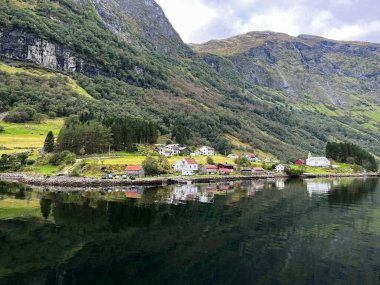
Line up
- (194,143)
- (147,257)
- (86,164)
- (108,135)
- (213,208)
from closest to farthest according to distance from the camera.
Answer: (147,257), (213,208), (86,164), (108,135), (194,143)

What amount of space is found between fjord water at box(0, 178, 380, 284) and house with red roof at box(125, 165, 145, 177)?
104ft

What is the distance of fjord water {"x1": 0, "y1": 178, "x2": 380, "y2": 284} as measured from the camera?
3384 cm

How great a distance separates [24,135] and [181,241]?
121 m

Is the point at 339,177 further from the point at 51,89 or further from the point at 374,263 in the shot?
the point at 51,89

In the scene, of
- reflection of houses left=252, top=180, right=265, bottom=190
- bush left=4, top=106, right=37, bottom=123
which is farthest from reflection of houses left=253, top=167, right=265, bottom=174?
bush left=4, top=106, right=37, bottom=123

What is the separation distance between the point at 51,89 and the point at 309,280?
7502 inches

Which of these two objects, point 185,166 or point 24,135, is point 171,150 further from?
point 24,135

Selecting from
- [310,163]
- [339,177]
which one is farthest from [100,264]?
[310,163]

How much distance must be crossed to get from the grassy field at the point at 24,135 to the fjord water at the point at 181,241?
55155 mm

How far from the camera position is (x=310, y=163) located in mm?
192125

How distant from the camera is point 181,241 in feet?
146

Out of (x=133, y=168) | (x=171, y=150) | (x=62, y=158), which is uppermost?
(x=171, y=150)

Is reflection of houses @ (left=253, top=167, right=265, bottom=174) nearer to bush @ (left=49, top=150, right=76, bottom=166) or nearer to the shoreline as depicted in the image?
the shoreline

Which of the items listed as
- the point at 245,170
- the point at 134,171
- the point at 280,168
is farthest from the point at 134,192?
the point at 280,168
